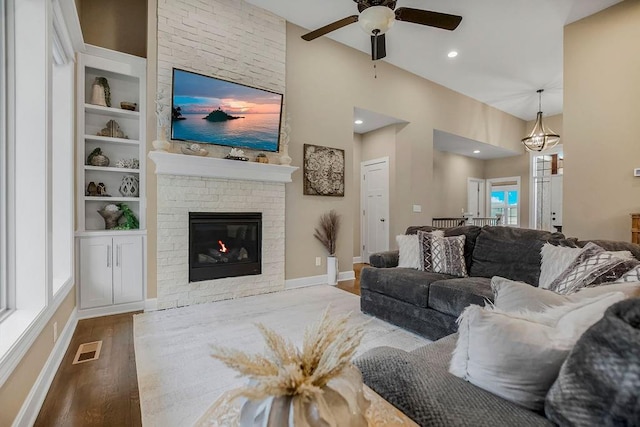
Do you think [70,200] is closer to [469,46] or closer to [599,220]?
[469,46]

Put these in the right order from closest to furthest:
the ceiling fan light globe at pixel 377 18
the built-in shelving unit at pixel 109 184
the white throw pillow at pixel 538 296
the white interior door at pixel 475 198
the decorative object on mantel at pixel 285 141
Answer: the white throw pillow at pixel 538 296
the ceiling fan light globe at pixel 377 18
the built-in shelving unit at pixel 109 184
the decorative object on mantel at pixel 285 141
the white interior door at pixel 475 198

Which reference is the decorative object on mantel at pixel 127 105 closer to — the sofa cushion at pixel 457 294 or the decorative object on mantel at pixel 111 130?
the decorative object on mantel at pixel 111 130

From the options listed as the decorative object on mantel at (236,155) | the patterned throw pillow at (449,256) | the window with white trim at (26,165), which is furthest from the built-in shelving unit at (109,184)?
the patterned throw pillow at (449,256)

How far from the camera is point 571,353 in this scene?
2.28 feet

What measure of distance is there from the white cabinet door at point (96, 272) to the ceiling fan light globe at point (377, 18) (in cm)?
329

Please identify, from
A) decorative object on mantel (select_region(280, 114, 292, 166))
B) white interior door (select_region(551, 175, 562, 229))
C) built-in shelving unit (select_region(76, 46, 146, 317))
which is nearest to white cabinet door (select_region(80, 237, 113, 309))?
built-in shelving unit (select_region(76, 46, 146, 317))

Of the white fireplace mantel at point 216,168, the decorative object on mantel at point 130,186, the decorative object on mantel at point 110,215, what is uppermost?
the white fireplace mantel at point 216,168

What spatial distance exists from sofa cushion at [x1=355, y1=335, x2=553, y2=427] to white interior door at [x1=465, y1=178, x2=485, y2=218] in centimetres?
819

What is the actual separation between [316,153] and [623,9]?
3972 mm

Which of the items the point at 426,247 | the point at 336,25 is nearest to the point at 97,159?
the point at 336,25

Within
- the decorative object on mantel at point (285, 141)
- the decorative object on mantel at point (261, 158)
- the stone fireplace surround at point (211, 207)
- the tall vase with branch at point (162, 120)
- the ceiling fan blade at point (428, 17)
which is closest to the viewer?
the ceiling fan blade at point (428, 17)

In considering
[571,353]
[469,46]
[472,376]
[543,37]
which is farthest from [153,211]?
[543,37]

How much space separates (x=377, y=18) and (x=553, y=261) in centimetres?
244

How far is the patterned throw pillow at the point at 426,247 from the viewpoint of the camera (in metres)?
2.98
